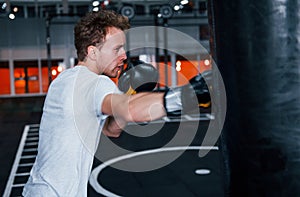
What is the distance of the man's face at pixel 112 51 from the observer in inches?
71.2

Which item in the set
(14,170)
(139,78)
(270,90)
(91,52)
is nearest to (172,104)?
(270,90)

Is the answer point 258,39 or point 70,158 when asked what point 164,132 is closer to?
point 70,158

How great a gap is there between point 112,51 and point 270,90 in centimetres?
98

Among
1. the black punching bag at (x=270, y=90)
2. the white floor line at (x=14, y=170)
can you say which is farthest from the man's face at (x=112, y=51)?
the white floor line at (x=14, y=170)

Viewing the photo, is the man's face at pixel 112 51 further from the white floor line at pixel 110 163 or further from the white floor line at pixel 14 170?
the white floor line at pixel 14 170

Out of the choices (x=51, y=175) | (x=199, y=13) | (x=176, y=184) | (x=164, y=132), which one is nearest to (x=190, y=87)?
(x=51, y=175)

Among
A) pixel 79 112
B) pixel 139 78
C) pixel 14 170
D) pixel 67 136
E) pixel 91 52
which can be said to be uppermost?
pixel 91 52

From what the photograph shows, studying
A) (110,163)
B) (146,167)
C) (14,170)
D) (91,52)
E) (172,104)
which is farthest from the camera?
(110,163)

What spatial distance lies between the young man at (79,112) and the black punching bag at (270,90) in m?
0.77

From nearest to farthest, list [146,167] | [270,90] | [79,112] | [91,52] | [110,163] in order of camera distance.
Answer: [270,90] < [79,112] < [91,52] < [146,167] < [110,163]

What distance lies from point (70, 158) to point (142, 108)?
59 cm

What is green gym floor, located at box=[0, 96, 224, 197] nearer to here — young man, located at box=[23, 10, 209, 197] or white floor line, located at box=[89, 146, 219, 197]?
white floor line, located at box=[89, 146, 219, 197]

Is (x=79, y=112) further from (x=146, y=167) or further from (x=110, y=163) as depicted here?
(x=110, y=163)

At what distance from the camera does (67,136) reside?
1787mm
